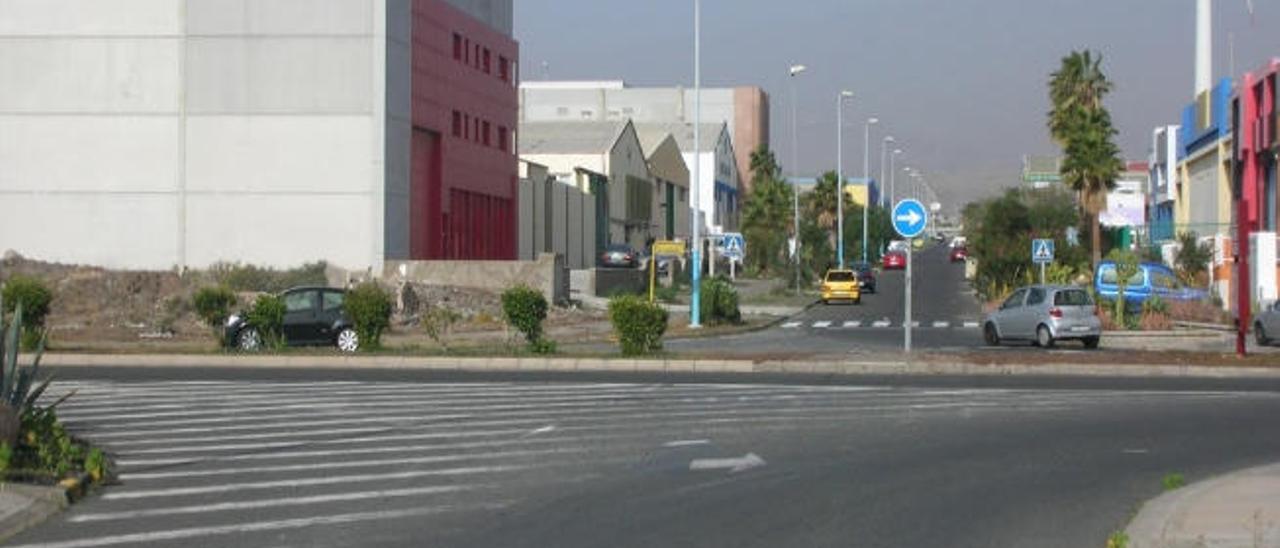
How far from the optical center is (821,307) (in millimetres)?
71000

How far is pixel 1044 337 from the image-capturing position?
38.4 metres

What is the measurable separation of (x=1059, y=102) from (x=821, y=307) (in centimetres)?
1603

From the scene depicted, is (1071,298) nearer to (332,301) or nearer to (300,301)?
(332,301)

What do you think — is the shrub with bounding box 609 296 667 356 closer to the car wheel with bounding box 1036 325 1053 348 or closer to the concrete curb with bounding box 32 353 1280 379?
the concrete curb with bounding box 32 353 1280 379

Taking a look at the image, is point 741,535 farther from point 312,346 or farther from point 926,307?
point 926,307

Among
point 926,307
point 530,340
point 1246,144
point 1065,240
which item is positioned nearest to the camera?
point 530,340

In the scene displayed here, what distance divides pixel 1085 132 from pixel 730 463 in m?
60.8

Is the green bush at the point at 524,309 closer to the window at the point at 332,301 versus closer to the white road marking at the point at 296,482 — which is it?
the window at the point at 332,301

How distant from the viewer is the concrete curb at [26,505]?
36.3 ft

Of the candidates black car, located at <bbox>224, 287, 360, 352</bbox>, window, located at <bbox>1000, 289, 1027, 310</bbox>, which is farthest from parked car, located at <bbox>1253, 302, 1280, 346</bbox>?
black car, located at <bbox>224, 287, 360, 352</bbox>

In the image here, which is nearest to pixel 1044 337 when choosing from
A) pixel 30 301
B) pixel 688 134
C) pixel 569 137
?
pixel 30 301

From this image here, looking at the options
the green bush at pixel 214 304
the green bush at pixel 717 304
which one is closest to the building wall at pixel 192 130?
the green bush at pixel 717 304

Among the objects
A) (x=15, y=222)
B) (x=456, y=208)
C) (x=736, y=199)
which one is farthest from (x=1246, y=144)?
(x=736, y=199)

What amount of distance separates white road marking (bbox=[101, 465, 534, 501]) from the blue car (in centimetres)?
3696
